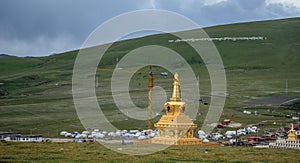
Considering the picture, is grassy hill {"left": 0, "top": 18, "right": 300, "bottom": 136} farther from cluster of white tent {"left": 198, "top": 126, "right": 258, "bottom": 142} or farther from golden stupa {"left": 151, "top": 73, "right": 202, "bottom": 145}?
golden stupa {"left": 151, "top": 73, "right": 202, "bottom": 145}

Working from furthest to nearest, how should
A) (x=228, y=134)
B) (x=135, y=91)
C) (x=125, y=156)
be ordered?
(x=135, y=91)
(x=228, y=134)
(x=125, y=156)

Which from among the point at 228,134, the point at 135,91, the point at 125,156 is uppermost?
the point at 135,91

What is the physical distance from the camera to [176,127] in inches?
1780

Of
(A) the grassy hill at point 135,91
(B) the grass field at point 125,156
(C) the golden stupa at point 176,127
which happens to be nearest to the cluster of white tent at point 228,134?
(A) the grassy hill at point 135,91

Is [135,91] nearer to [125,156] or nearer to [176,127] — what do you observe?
[176,127]

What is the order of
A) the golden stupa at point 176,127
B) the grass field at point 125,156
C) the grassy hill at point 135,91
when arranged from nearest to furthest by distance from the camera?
the grass field at point 125,156
the golden stupa at point 176,127
the grassy hill at point 135,91

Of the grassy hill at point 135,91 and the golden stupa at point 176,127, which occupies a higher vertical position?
the grassy hill at point 135,91

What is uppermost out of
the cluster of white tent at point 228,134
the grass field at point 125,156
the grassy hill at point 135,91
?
the grassy hill at point 135,91

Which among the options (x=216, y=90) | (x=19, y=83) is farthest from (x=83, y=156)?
(x=19, y=83)

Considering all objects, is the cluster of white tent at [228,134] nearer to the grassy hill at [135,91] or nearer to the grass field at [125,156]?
the grassy hill at [135,91]

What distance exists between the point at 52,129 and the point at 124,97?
40.2 m

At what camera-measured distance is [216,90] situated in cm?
12888

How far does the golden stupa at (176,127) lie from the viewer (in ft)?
148

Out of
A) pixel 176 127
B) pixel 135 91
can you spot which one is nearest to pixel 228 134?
pixel 176 127
